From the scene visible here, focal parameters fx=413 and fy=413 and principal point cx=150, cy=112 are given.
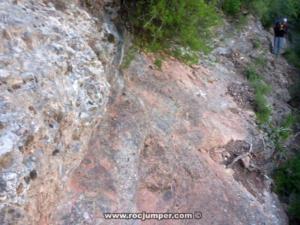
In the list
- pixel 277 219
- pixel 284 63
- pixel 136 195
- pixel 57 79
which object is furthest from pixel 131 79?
pixel 284 63

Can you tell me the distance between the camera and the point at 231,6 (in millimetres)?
10578

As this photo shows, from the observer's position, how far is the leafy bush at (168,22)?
573 cm

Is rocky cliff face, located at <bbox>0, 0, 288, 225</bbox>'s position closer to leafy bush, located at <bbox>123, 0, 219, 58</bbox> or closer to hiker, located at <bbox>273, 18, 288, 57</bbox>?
leafy bush, located at <bbox>123, 0, 219, 58</bbox>

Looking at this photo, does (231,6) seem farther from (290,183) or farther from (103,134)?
(103,134)

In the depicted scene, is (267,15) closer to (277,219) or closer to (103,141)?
(277,219)

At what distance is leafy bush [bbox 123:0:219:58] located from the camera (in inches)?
226

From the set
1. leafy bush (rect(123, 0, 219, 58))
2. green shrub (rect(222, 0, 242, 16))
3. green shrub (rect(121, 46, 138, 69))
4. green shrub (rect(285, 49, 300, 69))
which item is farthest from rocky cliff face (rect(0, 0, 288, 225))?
green shrub (rect(285, 49, 300, 69))

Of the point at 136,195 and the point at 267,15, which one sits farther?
the point at 267,15

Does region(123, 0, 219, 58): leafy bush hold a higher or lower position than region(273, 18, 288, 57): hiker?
higher

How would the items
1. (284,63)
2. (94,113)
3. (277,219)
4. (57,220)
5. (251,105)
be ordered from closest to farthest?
(57,220), (94,113), (277,219), (251,105), (284,63)

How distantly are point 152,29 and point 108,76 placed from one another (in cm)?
116

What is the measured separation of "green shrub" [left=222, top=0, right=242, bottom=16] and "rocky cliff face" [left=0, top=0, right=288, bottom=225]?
3.44 metres

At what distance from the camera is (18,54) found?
372 cm

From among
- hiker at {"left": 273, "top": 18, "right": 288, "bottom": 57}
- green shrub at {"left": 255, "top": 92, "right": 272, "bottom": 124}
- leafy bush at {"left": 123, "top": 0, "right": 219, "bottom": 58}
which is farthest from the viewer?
hiker at {"left": 273, "top": 18, "right": 288, "bottom": 57}
